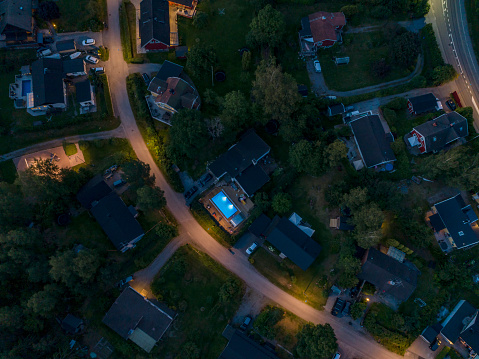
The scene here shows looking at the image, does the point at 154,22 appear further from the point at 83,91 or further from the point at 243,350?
the point at 243,350

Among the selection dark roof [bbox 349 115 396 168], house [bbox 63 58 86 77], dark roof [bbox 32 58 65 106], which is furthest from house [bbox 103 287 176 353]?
dark roof [bbox 349 115 396 168]

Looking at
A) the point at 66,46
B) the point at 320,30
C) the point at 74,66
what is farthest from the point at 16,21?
the point at 320,30

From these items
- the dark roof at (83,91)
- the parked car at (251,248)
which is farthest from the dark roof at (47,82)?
the parked car at (251,248)

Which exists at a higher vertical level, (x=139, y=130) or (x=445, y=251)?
(x=139, y=130)

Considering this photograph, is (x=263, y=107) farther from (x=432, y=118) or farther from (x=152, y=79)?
(x=432, y=118)

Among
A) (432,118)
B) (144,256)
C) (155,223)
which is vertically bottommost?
(144,256)

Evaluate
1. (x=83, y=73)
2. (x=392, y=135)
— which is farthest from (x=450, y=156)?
(x=83, y=73)
